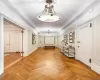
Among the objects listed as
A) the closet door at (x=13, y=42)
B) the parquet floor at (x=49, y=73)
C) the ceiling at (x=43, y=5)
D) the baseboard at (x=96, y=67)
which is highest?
the ceiling at (x=43, y=5)

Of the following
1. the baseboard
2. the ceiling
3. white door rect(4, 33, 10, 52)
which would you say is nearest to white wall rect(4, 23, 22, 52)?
white door rect(4, 33, 10, 52)

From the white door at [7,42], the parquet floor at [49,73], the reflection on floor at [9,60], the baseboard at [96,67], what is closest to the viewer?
the parquet floor at [49,73]

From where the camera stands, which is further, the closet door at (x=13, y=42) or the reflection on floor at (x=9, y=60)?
the closet door at (x=13, y=42)

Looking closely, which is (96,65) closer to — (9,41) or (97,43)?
(97,43)

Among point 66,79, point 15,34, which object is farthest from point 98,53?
point 15,34

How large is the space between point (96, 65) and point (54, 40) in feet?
40.0

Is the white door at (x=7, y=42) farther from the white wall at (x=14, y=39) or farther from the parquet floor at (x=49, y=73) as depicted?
the parquet floor at (x=49, y=73)

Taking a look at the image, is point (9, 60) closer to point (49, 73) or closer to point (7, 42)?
point (49, 73)

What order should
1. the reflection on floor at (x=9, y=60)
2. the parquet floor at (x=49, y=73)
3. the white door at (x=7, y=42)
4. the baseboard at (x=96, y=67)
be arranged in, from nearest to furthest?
the parquet floor at (x=49, y=73) → the baseboard at (x=96, y=67) → the reflection on floor at (x=9, y=60) → the white door at (x=7, y=42)

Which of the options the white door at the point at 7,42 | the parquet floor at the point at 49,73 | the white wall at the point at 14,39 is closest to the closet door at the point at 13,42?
the white wall at the point at 14,39

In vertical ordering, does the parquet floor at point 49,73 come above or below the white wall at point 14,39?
below

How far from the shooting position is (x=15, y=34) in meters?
9.04

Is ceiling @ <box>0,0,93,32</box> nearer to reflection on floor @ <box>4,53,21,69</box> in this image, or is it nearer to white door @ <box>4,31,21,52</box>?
reflection on floor @ <box>4,53,21,69</box>

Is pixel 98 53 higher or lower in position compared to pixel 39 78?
higher
